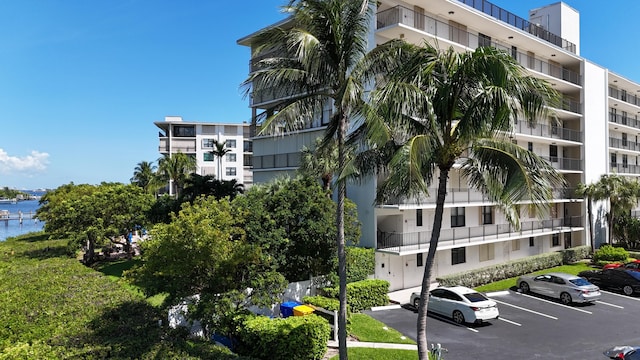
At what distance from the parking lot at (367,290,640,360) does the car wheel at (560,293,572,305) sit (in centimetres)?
30

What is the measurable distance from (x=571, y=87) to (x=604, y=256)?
15426 millimetres

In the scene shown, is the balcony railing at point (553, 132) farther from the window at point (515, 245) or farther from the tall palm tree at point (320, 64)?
the tall palm tree at point (320, 64)

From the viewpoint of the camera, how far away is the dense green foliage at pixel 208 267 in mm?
14719

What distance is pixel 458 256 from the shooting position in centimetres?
2823

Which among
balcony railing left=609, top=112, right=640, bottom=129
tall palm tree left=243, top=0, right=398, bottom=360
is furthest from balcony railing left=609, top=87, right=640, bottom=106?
tall palm tree left=243, top=0, right=398, bottom=360

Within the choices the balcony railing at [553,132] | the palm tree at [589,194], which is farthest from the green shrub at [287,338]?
the palm tree at [589,194]

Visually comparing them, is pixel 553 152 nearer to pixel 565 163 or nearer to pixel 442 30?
pixel 565 163

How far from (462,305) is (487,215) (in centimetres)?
1404

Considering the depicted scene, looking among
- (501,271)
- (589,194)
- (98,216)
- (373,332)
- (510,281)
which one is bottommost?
(510,281)

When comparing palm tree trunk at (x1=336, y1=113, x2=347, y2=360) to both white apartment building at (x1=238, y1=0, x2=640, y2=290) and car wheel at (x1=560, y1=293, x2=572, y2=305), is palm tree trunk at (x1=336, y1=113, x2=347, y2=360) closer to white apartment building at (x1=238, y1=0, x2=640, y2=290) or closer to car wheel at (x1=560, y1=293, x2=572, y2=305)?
white apartment building at (x1=238, y1=0, x2=640, y2=290)

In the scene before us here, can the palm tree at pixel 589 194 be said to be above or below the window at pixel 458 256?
above

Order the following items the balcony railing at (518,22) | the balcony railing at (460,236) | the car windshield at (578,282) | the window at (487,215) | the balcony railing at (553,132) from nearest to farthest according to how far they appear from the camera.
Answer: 1. the car windshield at (578,282)
2. the balcony railing at (460,236)
3. the balcony railing at (518,22)
4. the window at (487,215)
5. the balcony railing at (553,132)

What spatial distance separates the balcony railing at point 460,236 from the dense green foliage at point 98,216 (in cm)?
1770

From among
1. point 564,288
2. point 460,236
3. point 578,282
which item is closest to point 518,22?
point 460,236
